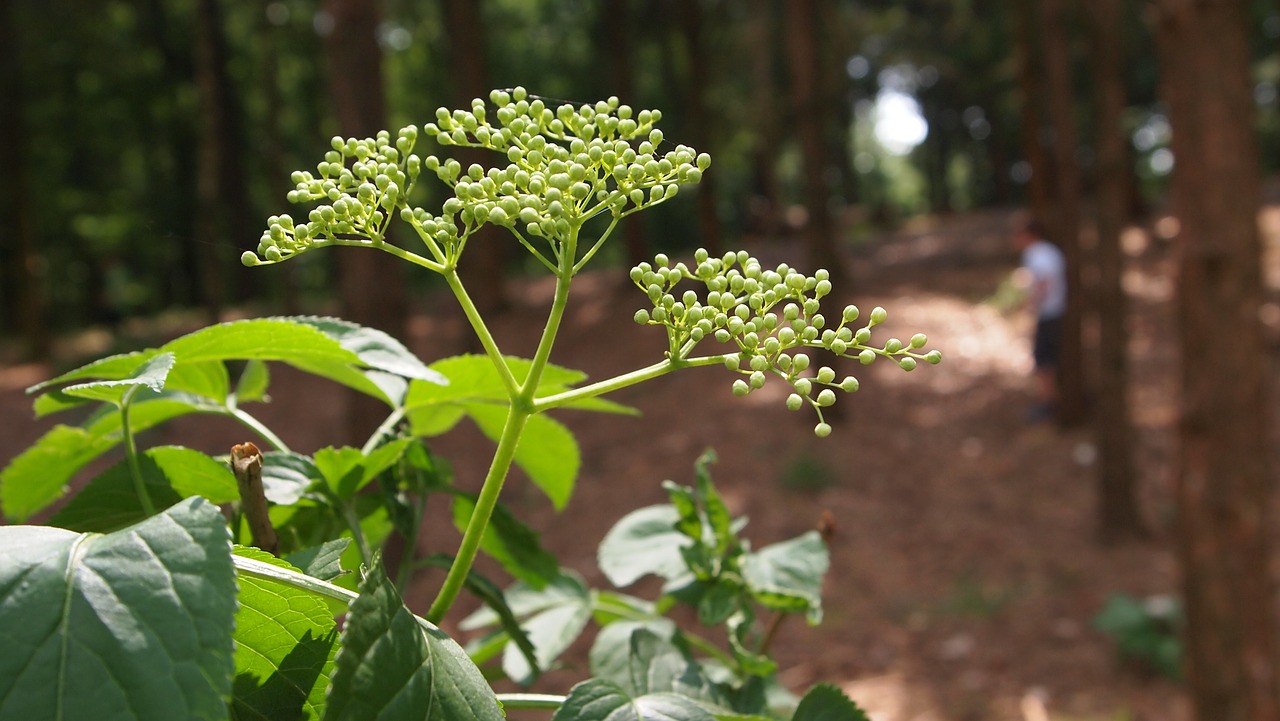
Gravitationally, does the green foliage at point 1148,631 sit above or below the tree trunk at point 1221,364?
below

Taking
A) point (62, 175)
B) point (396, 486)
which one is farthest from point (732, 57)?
point (396, 486)

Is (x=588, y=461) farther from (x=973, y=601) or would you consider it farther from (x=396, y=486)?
(x=396, y=486)

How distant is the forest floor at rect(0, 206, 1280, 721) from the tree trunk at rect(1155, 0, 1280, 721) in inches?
61.7

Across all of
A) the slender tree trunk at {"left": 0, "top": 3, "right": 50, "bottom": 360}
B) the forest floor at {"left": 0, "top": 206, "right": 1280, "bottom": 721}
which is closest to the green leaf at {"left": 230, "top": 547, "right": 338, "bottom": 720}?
the forest floor at {"left": 0, "top": 206, "right": 1280, "bottom": 721}

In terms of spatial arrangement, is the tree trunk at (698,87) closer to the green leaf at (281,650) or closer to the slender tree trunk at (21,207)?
the slender tree trunk at (21,207)

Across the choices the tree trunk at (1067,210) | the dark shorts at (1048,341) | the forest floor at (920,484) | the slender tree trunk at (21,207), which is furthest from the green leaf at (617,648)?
the slender tree trunk at (21,207)

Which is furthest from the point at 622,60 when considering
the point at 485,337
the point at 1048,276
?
the point at 485,337

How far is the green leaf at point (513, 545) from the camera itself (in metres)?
1.15

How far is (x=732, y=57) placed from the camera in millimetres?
22031

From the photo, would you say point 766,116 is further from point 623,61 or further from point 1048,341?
point 1048,341

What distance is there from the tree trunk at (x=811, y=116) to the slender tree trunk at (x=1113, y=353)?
99.2 inches

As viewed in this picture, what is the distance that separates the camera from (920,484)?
9078mm

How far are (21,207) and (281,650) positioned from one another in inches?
652

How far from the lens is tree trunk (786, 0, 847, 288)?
956 centimetres
